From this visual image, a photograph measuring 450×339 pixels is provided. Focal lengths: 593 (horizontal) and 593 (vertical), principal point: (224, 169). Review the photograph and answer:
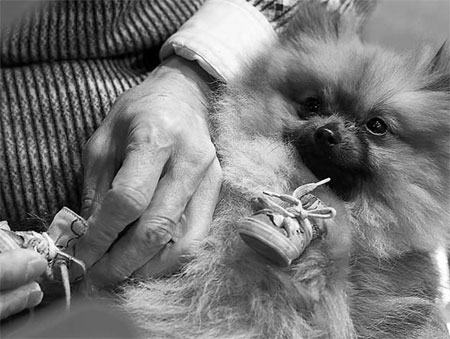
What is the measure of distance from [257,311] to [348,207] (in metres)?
0.26

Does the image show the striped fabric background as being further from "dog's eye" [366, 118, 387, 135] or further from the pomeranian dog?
"dog's eye" [366, 118, 387, 135]

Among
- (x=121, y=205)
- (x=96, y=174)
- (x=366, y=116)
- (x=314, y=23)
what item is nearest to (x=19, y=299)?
(x=121, y=205)

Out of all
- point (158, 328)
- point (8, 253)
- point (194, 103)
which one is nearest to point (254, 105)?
point (194, 103)

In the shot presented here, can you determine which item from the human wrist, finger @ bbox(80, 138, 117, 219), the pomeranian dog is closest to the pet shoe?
the pomeranian dog

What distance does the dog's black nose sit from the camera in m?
0.99

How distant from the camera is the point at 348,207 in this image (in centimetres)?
100

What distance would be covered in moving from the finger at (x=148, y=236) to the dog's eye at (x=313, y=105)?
31 cm

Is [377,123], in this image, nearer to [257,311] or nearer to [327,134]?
[327,134]

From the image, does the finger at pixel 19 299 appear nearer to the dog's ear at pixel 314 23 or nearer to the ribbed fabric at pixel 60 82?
the ribbed fabric at pixel 60 82

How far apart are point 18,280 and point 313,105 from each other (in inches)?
24.6

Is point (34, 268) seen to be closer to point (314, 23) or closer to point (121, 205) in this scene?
point (121, 205)

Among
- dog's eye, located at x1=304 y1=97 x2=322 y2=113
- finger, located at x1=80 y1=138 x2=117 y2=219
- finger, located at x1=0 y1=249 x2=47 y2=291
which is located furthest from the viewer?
dog's eye, located at x1=304 y1=97 x2=322 y2=113

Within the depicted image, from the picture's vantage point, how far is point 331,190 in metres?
1.01

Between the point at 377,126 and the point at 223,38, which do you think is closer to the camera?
the point at 377,126
